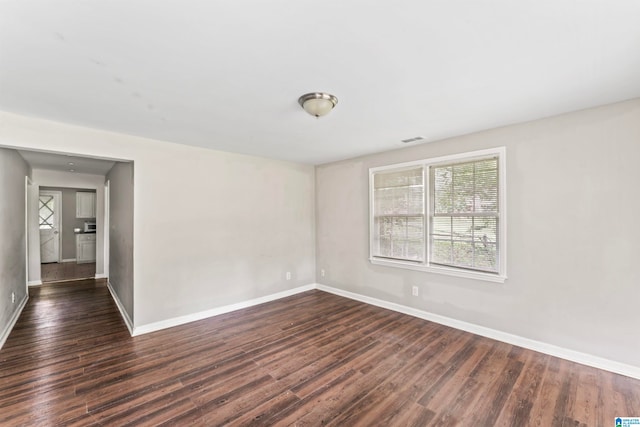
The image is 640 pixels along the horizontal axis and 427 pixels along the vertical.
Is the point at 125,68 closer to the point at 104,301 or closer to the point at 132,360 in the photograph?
the point at 132,360

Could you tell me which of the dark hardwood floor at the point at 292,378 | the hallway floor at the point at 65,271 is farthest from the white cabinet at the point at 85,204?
the dark hardwood floor at the point at 292,378

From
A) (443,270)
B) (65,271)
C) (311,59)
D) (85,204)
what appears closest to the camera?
(311,59)

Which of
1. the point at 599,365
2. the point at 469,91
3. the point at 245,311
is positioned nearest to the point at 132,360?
the point at 245,311

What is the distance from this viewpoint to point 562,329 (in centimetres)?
274

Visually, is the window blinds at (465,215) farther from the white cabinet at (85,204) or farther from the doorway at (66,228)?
the white cabinet at (85,204)

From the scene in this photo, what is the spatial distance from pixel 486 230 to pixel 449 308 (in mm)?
1127

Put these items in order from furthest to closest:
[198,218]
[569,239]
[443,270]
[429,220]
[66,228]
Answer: [66,228] → [198,218] → [429,220] → [443,270] → [569,239]

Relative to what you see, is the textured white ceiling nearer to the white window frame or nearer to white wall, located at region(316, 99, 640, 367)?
white wall, located at region(316, 99, 640, 367)

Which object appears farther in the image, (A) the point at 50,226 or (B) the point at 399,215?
(A) the point at 50,226

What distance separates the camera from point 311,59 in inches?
68.7

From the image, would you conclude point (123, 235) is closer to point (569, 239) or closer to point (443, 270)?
point (443, 270)

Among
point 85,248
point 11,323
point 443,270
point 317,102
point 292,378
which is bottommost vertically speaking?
point 292,378

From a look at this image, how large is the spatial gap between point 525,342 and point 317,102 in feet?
10.9

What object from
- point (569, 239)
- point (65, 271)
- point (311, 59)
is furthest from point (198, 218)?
point (65, 271)
